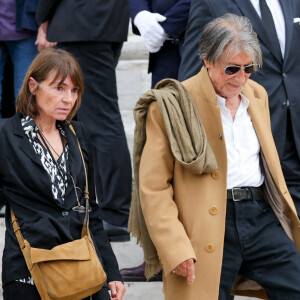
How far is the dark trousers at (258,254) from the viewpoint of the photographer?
12.2ft

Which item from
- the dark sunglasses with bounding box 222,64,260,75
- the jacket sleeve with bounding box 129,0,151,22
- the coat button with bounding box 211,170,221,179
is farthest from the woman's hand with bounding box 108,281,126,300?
the jacket sleeve with bounding box 129,0,151,22

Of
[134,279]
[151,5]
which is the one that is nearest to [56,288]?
[134,279]

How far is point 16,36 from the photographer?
560cm

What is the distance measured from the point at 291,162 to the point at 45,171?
1.45 metres

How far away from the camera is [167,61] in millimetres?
5020

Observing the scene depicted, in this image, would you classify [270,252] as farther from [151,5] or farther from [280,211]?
[151,5]

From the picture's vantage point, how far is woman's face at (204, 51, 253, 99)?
3.67 meters

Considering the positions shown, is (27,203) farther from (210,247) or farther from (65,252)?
(210,247)

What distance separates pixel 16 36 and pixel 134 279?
5.55 feet

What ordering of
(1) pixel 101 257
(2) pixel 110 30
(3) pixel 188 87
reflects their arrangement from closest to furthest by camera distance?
(1) pixel 101 257 < (3) pixel 188 87 < (2) pixel 110 30

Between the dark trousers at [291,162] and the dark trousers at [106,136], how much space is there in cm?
130

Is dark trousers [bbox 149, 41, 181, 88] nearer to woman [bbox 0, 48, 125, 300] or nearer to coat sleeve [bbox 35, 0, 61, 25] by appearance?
coat sleeve [bbox 35, 0, 61, 25]

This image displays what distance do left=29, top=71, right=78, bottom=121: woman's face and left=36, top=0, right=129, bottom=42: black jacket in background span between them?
5.72ft

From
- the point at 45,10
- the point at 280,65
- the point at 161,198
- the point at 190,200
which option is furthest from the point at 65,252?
the point at 45,10
